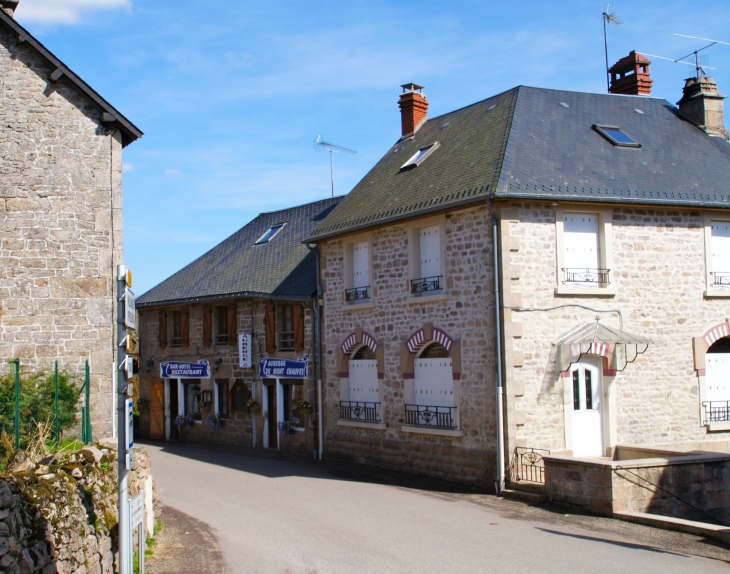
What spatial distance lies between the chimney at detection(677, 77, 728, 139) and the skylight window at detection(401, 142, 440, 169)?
5.95 metres

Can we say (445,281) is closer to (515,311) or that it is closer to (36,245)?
(515,311)

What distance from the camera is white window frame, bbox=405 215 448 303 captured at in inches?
624

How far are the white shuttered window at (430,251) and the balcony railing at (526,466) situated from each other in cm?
385

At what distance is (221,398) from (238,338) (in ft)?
6.72

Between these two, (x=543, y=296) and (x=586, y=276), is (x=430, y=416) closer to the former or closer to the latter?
(x=543, y=296)

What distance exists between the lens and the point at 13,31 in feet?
45.2

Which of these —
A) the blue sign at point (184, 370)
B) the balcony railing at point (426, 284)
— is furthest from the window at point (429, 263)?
the blue sign at point (184, 370)

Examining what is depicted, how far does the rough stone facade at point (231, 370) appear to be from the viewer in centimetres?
2042

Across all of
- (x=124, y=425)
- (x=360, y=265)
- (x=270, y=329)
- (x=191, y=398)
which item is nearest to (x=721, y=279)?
(x=360, y=265)

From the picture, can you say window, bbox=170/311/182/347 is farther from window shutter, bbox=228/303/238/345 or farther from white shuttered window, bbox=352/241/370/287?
white shuttered window, bbox=352/241/370/287

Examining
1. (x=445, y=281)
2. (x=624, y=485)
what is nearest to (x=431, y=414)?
(x=445, y=281)

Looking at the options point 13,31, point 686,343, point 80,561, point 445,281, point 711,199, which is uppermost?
point 13,31

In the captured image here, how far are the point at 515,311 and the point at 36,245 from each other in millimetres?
8157

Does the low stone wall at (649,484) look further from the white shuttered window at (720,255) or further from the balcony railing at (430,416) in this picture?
the white shuttered window at (720,255)
